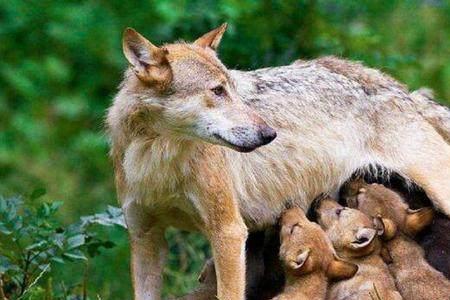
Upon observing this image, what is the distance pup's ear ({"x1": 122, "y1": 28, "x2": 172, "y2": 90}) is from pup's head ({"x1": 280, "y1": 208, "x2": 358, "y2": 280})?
4.70 feet

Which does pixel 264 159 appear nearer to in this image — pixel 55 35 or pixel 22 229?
pixel 22 229

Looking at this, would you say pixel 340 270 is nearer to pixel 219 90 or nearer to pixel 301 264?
pixel 301 264

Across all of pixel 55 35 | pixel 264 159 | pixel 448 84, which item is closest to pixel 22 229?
pixel 264 159

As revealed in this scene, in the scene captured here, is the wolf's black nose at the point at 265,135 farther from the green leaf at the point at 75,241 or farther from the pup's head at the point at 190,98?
the green leaf at the point at 75,241

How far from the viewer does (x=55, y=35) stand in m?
14.8

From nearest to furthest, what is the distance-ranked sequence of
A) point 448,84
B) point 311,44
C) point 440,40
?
1. point 311,44
2. point 448,84
3. point 440,40

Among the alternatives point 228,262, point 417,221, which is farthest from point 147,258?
point 417,221

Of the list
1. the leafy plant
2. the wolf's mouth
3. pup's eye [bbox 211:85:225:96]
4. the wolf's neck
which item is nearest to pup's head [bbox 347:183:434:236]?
the wolf's neck

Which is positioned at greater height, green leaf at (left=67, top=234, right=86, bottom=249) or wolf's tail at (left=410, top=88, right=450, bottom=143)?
wolf's tail at (left=410, top=88, right=450, bottom=143)

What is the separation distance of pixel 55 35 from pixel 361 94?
4.69 meters

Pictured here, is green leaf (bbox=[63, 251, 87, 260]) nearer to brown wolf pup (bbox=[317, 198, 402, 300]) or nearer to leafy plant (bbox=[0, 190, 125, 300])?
leafy plant (bbox=[0, 190, 125, 300])

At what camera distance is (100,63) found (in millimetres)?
15250

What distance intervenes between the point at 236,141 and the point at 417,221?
1.77m

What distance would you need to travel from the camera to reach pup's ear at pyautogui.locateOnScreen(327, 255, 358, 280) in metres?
9.98
